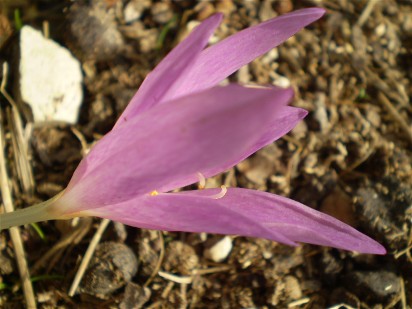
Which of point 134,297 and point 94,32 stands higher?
point 94,32

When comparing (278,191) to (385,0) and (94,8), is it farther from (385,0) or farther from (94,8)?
(385,0)

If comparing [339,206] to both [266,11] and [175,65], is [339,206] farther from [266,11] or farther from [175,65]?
[175,65]

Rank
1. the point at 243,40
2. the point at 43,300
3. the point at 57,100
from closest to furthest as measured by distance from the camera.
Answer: the point at 243,40 → the point at 43,300 → the point at 57,100

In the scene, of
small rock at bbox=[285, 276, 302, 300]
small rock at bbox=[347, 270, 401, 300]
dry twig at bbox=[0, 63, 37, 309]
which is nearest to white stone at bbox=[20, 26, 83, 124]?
dry twig at bbox=[0, 63, 37, 309]

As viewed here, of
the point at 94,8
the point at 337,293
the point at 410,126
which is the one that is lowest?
the point at 337,293

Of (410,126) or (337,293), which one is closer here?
(337,293)

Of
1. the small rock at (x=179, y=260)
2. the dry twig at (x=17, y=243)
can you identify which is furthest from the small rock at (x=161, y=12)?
the small rock at (x=179, y=260)

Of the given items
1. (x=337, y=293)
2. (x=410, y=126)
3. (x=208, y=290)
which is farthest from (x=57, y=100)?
(x=410, y=126)

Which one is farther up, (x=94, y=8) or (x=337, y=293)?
(x=94, y=8)

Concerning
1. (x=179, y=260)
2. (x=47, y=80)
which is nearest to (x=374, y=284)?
(x=179, y=260)
